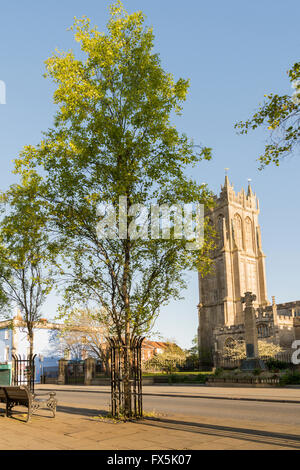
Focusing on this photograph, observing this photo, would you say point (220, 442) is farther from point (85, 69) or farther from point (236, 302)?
point (236, 302)

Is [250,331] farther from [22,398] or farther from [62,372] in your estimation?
[22,398]

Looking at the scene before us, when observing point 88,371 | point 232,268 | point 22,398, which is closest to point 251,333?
point 88,371

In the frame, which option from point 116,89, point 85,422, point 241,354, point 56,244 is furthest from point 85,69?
point 241,354

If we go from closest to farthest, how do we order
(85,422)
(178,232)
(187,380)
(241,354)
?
(85,422)
(178,232)
(187,380)
(241,354)

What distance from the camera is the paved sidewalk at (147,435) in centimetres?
718

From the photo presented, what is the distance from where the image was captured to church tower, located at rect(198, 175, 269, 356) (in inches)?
3263

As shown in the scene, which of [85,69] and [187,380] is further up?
[85,69]

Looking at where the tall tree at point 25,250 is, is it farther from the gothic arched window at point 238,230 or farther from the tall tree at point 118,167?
the gothic arched window at point 238,230

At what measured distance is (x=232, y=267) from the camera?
281ft

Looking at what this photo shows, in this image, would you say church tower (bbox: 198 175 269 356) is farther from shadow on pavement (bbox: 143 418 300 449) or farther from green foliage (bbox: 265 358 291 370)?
shadow on pavement (bbox: 143 418 300 449)

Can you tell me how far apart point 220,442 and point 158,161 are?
7.37 metres

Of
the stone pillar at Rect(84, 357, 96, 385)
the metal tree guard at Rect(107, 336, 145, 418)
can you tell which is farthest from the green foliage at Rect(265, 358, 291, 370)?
the metal tree guard at Rect(107, 336, 145, 418)
